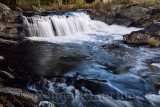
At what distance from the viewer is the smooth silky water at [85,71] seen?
4078mm

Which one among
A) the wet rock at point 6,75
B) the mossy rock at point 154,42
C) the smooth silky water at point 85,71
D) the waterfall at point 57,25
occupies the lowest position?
the smooth silky water at point 85,71

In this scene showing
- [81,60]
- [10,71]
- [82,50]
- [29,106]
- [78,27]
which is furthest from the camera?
[78,27]

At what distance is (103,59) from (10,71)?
145 inches

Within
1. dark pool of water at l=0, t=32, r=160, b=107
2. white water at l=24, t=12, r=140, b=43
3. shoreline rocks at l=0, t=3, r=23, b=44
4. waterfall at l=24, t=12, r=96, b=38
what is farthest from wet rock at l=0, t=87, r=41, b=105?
waterfall at l=24, t=12, r=96, b=38

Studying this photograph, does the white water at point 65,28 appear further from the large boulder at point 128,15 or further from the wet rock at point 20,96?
the wet rock at point 20,96

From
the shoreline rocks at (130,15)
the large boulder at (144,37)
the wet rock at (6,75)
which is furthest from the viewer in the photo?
the shoreline rocks at (130,15)

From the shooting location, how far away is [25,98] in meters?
3.60

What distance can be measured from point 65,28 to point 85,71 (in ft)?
23.6

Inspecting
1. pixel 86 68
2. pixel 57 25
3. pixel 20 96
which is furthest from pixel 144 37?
pixel 20 96

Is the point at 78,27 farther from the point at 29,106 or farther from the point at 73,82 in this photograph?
the point at 29,106

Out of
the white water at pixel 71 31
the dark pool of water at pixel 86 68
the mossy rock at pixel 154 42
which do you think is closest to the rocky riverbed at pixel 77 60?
the mossy rock at pixel 154 42

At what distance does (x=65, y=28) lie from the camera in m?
12.1

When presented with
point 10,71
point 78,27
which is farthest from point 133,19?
point 10,71

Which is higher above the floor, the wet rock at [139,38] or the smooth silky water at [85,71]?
the wet rock at [139,38]
